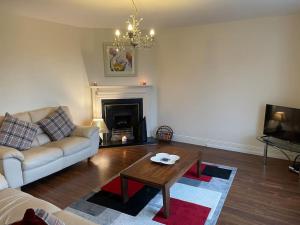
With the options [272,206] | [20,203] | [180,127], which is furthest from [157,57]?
[20,203]

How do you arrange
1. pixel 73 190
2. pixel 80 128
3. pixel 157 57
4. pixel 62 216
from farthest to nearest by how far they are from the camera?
pixel 157 57 < pixel 80 128 < pixel 73 190 < pixel 62 216

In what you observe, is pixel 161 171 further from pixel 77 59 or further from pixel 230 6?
pixel 77 59

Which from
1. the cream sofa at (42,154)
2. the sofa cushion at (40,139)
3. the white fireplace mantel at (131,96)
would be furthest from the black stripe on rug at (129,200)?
the white fireplace mantel at (131,96)

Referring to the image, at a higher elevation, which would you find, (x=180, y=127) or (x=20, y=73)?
(x=20, y=73)

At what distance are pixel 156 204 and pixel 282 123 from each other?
2495 millimetres

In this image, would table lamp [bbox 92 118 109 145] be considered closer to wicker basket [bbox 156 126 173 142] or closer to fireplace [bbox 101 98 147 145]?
fireplace [bbox 101 98 147 145]

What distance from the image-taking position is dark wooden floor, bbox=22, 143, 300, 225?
2635 millimetres

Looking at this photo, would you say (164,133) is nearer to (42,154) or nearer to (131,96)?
(131,96)

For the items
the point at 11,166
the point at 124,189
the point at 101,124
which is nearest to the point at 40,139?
the point at 11,166

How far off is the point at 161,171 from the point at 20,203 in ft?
4.83

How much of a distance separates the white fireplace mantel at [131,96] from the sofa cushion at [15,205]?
303 centimetres

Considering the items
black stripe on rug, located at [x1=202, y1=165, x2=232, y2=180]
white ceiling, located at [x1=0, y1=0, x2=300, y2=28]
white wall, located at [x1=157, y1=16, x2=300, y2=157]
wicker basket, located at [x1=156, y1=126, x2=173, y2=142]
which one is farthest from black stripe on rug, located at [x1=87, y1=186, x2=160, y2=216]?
white ceiling, located at [x1=0, y1=0, x2=300, y2=28]

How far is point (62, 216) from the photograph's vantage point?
6.09 feet

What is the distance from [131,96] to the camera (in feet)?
17.3
